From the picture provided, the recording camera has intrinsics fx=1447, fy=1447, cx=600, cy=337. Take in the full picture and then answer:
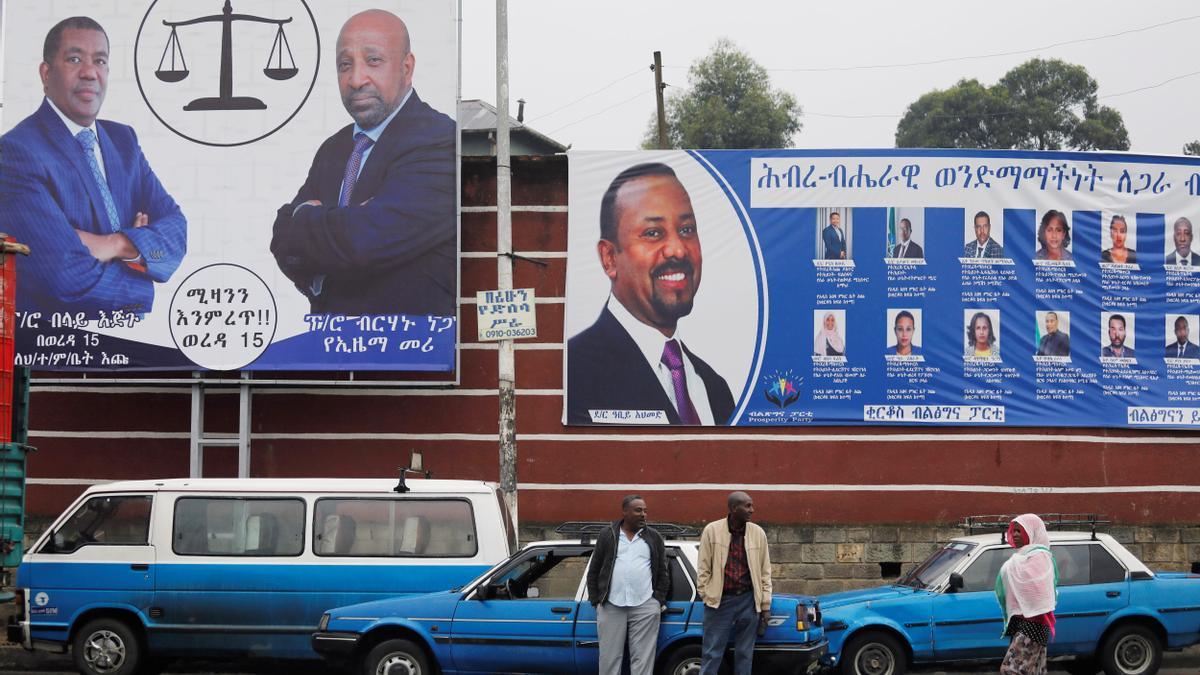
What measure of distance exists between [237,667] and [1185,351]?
40.1ft

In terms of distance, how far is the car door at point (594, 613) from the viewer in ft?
38.0

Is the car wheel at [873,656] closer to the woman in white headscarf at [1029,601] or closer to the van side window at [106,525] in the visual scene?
the woman in white headscarf at [1029,601]

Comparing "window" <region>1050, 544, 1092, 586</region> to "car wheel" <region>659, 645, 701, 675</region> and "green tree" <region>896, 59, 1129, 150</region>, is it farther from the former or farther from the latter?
"green tree" <region>896, 59, 1129, 150</region>

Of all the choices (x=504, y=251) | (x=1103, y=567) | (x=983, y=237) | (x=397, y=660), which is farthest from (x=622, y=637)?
(x=983, y=237)

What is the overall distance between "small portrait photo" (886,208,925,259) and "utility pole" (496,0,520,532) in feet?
16.8

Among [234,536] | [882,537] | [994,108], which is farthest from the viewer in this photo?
[994,108]

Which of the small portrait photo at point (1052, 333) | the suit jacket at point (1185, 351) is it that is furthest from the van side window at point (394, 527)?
the suit jacket at point (1185, 351)

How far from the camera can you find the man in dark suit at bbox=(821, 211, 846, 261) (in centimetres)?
1844

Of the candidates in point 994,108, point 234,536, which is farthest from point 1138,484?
point 994,108

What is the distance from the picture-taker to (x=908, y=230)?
18.4 meters

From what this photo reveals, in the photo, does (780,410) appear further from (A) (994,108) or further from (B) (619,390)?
(A) (994,108)

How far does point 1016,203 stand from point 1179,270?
7.59ft

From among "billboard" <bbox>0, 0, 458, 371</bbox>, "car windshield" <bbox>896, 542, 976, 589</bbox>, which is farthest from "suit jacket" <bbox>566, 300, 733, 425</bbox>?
"car windshield" <bbox>896, 542, 976, 589</bbox>

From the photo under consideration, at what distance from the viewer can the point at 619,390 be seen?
18.4m
